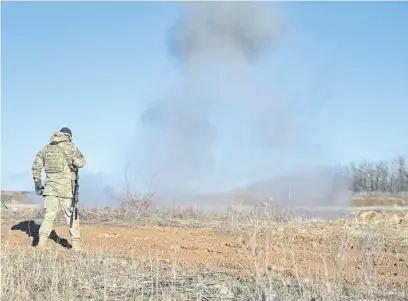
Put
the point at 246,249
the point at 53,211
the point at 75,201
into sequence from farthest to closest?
the point at 75,201 < the point at 53,211 < the point at 246,249

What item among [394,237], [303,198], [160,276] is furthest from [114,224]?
[303,198]

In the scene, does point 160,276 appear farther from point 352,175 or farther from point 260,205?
point 352,175

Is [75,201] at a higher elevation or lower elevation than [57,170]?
lower

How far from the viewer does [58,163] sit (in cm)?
916

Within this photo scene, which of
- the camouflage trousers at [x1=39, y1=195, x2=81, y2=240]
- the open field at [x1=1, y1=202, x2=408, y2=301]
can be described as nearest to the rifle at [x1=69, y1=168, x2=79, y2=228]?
the camouflage trousers at [x1=39, y1=195, x2=81, y2=240]

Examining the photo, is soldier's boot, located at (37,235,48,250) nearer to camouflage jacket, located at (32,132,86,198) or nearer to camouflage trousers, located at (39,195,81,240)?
camouflage trousers, located at (39,195,81,240)

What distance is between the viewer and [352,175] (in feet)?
106

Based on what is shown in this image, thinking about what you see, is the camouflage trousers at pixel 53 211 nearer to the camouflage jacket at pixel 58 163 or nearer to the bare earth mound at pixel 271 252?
the camouflage jacket at pixel 58 163

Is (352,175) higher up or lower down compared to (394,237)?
higher up

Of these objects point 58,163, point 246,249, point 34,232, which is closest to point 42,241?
point 58,163

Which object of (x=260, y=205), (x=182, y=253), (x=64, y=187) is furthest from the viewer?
(x=64, y=187)

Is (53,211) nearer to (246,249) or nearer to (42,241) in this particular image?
(42,241)

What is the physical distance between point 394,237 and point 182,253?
15.8 ft

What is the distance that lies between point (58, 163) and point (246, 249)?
136 inches
